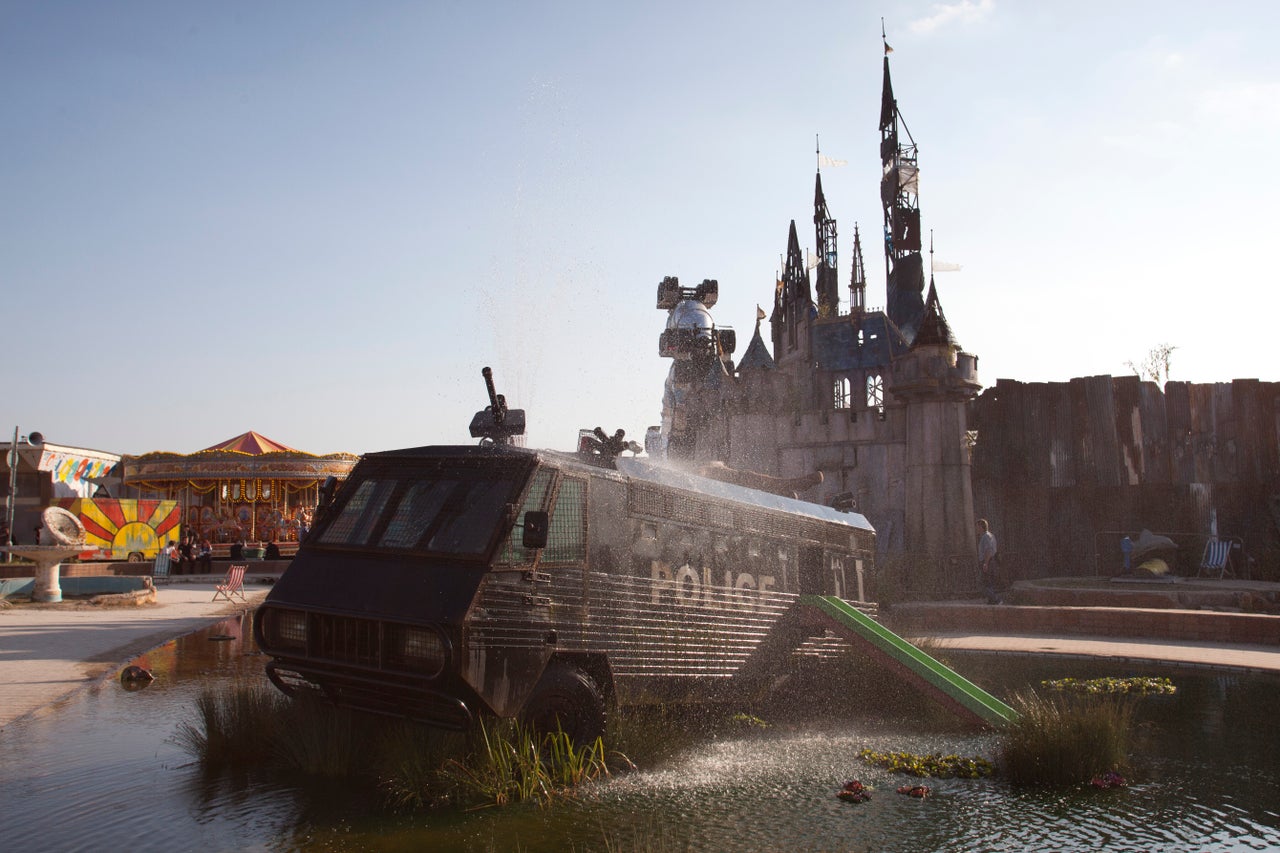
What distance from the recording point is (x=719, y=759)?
305 inches

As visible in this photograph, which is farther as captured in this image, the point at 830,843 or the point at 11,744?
the point at 11,744

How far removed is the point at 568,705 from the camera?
693 centimetres

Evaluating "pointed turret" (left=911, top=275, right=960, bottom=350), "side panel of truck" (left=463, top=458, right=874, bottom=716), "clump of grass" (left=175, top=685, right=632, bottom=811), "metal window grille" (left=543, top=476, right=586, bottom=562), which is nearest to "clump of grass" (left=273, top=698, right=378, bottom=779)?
"clump of grass" (left=175, top=685, right=632, bottom=811)

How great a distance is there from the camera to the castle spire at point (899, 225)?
39.6 m

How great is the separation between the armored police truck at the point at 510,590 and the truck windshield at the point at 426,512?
1 cm

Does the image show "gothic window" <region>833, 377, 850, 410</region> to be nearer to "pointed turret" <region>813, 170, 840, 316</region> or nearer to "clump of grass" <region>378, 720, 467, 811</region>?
"pointed turret" <region>813, 170, 840, 316</region>

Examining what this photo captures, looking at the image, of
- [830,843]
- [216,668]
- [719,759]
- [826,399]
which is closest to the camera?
[830,843]

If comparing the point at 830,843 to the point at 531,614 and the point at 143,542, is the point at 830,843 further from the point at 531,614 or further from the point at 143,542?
the point at 143,542

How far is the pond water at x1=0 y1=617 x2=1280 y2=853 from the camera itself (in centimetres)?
579

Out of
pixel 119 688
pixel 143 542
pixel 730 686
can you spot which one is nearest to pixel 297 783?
pixel 730 686

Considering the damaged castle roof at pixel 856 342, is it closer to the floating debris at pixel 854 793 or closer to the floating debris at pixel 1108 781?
the floating debris at pixel 1108 781

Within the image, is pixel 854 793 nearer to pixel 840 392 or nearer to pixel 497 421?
pixel 497 421

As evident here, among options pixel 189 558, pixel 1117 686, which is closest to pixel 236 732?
pixel 1117 686

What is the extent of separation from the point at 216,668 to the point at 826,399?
100 feet
